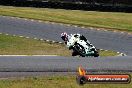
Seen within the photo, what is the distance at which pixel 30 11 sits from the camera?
41.6 metres

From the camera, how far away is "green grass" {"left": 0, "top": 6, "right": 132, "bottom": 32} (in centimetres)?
3672

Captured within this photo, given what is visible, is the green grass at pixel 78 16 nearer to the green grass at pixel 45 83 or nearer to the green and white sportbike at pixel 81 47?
the green and white sportbike at pixel 81 47

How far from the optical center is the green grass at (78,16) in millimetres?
36725

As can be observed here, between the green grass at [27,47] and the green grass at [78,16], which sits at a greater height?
the green grass at [27,47]

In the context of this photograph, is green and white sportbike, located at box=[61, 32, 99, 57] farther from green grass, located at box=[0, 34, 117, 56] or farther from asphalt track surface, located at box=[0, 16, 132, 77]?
asphalt track surface, located at box=[0, 16, 132, 77]

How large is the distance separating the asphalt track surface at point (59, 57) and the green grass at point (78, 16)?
2.97m

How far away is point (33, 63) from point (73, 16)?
74.7 ft

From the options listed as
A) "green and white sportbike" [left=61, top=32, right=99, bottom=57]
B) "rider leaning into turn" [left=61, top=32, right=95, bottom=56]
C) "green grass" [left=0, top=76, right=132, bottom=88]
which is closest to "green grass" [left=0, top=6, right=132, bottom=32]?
"rider leaning into turn" [left=61, top=32, right=95, bottom=56]

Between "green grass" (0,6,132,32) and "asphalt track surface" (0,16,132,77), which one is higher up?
"asphalt track surface" (0,16,132,77)

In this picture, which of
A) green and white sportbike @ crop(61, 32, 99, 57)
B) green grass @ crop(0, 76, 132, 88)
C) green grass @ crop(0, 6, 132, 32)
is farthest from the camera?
green grass @ crop(0, 6, 132, 32)

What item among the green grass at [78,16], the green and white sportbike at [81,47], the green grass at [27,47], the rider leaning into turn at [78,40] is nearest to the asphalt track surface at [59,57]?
the green and white sportbike at [81,47]

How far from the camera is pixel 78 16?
1604 inches

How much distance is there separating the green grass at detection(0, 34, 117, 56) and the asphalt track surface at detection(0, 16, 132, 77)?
64.3 inches

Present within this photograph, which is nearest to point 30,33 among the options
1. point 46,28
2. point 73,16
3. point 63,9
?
point 46,28
